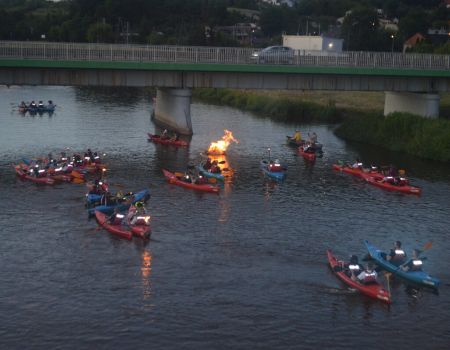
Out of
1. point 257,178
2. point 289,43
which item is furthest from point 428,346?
point 289,43

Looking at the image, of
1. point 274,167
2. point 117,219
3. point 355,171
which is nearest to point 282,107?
point 355,171

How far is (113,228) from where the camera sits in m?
39.4

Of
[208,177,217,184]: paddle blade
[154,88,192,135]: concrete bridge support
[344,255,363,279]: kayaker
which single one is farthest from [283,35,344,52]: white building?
[344,255,363,279]: kayaker

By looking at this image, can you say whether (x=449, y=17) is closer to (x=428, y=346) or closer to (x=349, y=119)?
(x=349, y=119)

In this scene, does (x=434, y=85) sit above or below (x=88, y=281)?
above

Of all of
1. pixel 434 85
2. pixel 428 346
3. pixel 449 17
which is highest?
pixel 449 17

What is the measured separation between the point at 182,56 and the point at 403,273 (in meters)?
37.2

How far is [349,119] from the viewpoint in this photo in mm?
77875

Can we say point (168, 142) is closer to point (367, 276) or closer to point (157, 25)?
point (367, 276)

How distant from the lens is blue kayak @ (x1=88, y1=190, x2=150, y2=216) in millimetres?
42125

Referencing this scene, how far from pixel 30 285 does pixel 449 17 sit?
165481 millimetres

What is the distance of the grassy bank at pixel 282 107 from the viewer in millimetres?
85625

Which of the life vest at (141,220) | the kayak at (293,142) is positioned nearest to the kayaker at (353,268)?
the life vest at (141,220)

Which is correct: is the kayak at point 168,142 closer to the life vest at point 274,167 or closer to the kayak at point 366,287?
the life vest at point 274,167
